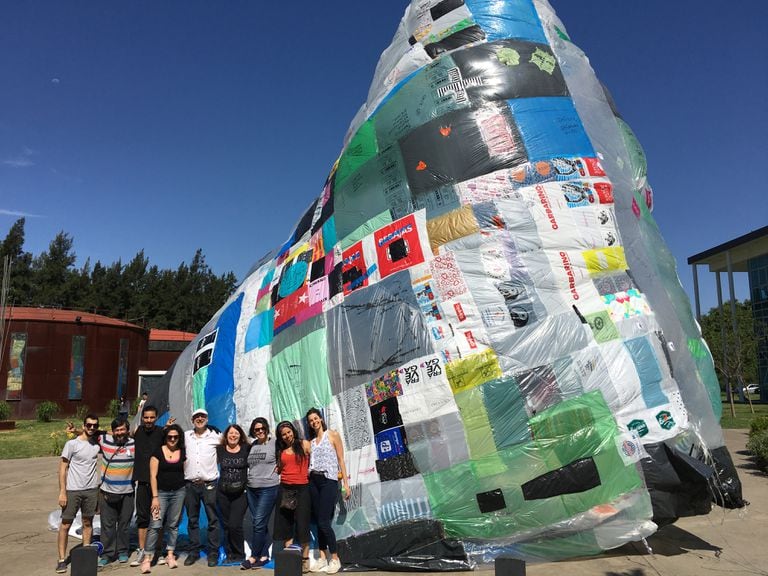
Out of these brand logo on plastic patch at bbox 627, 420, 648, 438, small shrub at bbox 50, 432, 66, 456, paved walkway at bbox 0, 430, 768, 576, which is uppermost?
small shrub at bbox 50, 432, 66, 456

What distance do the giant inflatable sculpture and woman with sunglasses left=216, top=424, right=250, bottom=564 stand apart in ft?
2.81

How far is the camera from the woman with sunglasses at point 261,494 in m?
5.63

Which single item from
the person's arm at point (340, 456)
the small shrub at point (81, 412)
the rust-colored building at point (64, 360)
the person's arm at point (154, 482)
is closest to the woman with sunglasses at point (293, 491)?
the person's arm at point (340, 456)

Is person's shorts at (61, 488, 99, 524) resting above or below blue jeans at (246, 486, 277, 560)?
above

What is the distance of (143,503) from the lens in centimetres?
600

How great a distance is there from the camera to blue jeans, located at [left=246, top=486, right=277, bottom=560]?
18.5ft

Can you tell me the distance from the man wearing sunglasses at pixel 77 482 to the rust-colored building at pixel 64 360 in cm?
2547

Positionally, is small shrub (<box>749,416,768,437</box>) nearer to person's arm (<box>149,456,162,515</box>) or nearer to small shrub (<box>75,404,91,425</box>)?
person's arm (<box>149,456,162,515</box>)

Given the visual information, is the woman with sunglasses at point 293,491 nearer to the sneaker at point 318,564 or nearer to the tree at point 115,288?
the sneaker at point 318,564

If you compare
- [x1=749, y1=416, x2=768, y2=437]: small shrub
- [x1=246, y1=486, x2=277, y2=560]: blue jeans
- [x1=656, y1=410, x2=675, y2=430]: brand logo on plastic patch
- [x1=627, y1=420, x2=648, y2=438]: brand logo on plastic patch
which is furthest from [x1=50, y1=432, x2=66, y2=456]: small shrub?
[x1=749, y1=416, x2=768, y2=437]: small shrub

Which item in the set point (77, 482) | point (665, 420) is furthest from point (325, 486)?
point (665, 420)

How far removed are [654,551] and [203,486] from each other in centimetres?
470

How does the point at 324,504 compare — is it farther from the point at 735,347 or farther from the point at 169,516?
the point at 735,347

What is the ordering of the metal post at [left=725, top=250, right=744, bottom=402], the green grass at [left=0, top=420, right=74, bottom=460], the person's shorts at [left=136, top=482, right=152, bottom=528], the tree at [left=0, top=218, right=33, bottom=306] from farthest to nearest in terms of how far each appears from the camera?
the tree at [left=0, top=218, right=33, bottom=306], the metal post at [left=725, top=250, right=744, bottom=402], the green grass at [left=0, top=420, right=74, bottom=460], the person's shorts at [left=136, top=482, right=152, bottom=528]
